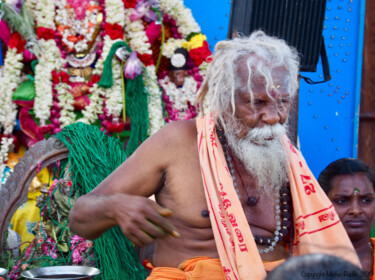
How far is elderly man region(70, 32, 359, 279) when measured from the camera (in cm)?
272

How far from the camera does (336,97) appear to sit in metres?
5.35

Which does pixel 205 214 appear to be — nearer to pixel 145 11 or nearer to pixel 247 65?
pixel 247 65

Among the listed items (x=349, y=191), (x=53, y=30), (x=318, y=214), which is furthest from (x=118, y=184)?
(x=53, y=30)

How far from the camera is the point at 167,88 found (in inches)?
212

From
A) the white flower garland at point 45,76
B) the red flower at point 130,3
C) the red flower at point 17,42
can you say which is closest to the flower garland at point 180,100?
the red flower at point 130,3

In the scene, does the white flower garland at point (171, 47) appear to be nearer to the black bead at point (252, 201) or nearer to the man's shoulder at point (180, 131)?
the man's shoulder at point (180, 131)

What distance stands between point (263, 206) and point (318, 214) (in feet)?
0.92

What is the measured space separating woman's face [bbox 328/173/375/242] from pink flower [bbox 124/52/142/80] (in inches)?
85.0

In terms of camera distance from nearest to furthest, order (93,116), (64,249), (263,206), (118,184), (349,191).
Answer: (118,184)
(263,206)
(349,191)
(64,249)
(93,116)

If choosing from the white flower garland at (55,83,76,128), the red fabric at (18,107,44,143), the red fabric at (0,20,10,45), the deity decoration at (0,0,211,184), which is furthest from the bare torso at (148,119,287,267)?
the red fabric at (0,20,10,45)

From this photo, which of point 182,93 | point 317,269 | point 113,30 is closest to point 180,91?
point 182,93

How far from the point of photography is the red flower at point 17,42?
514 cm

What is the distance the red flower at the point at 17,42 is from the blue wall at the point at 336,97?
2.57 m

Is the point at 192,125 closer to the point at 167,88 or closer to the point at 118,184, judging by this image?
the point at 118,184
